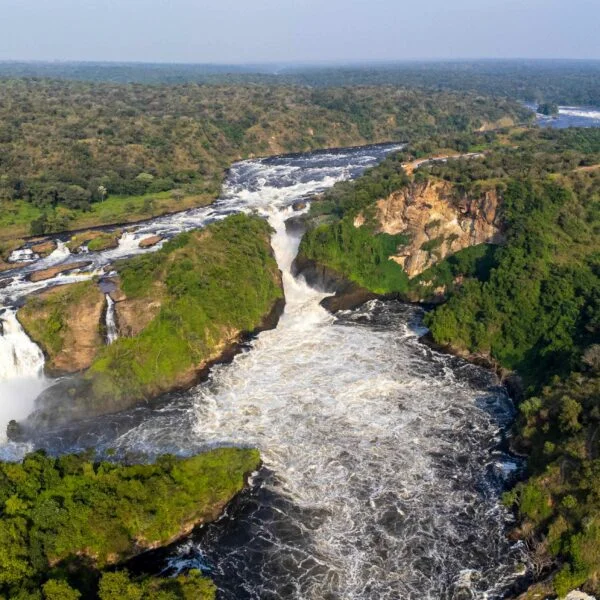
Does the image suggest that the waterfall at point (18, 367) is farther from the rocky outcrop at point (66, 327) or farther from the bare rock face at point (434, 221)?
the bare rock face at point (434, 221)

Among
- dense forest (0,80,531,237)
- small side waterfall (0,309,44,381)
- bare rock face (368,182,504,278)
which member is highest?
dense forest (0,80,531,237)

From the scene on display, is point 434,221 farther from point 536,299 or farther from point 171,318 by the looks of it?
point 171,318

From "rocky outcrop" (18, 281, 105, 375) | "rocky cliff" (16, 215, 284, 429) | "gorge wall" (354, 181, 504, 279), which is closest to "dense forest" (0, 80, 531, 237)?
"rocky cliff" (16, 215, 284, 429)

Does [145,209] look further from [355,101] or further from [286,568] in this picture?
[355,101]

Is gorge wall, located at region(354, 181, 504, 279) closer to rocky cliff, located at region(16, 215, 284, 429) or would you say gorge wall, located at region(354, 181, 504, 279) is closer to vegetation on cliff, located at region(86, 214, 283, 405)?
vegetation on cliff, located at region(86, 214, 283, 405)

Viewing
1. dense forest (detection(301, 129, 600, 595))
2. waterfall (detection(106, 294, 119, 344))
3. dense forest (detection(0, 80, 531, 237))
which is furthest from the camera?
dense forest (detection(0, 80, 531, 237))

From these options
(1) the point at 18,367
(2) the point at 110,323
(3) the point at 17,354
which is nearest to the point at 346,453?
(2) the point at 110,323
